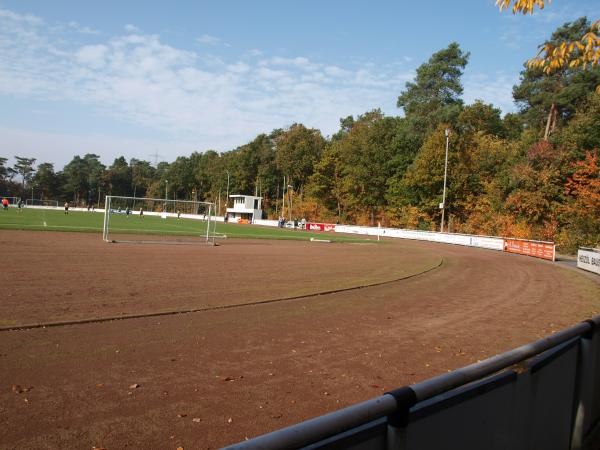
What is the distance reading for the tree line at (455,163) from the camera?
45.0 m

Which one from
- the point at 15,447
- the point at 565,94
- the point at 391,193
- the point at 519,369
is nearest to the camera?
the point at 519,369

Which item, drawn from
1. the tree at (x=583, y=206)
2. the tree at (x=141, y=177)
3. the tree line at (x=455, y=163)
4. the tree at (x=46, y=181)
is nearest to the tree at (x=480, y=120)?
the tree line at (x=455, y=163)

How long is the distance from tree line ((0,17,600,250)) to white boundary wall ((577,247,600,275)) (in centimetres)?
975

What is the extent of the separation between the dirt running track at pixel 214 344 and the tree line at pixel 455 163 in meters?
9.82

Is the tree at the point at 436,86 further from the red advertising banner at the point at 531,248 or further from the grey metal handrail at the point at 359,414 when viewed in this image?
the grey metal handrail at the point at 359,414

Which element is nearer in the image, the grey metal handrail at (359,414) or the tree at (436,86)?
the grey metal handrail at (359,414)

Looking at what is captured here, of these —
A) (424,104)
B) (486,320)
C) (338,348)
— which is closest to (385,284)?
(486,320)

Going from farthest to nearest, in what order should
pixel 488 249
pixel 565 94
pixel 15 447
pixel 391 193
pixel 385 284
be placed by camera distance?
1. pixel 391 193
2. pixel 565 94
3. pixel 488 249
4. pixel 385 284
5. pixel 15 447

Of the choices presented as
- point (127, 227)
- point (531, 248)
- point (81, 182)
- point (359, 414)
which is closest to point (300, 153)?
point (127, 227)

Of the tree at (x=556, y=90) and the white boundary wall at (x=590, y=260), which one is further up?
the tree at (x=556, y=90)

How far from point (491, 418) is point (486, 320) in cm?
875

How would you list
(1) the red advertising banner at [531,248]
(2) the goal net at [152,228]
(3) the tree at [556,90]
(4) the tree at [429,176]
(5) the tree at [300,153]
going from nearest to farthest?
(2) the goal net at [152,228], (1) the red advertising banner at [531,248], (3) the tree at [556,90], (4) the tree at [429,176], (5) the tree at [300,153]

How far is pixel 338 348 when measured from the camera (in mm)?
7754

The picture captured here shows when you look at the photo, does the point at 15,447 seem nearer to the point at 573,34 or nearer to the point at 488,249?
the point at 488,249
